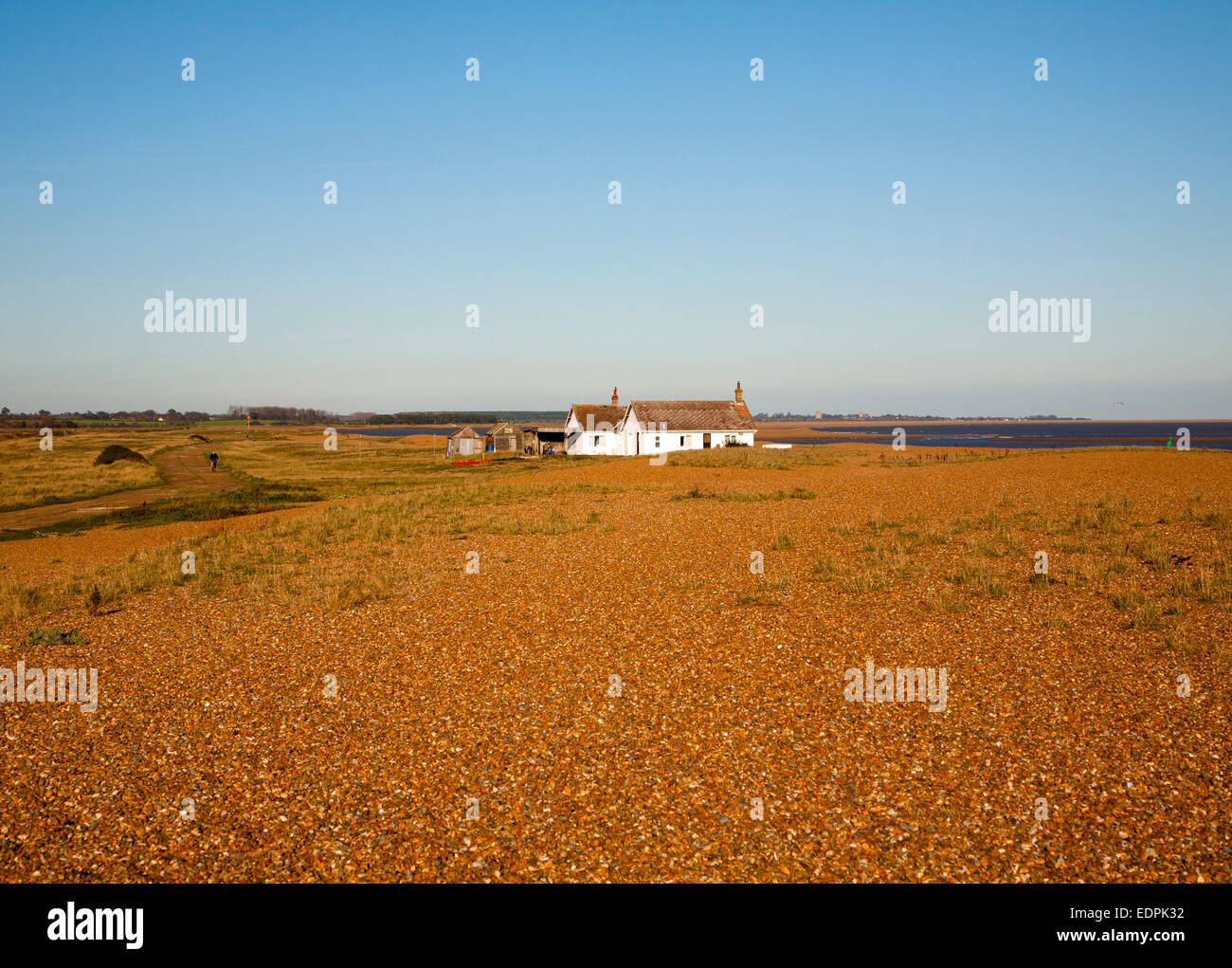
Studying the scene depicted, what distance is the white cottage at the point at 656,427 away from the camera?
243 feet

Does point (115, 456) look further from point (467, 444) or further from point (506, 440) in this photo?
point (506, 440)

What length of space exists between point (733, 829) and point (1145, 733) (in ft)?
19.1

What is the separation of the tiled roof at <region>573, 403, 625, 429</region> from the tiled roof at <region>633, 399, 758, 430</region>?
372 cm

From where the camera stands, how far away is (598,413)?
78625 mm

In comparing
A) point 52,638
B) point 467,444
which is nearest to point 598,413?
point 467,444

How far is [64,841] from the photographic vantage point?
22.8 feet

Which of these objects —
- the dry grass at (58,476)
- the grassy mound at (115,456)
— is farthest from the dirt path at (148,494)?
the grassy mound at (115,456)

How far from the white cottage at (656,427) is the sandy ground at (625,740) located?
186 feet

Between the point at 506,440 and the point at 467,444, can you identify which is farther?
the point at 506,440

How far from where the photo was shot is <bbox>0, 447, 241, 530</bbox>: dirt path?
3722cm

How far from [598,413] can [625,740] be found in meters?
70.6
